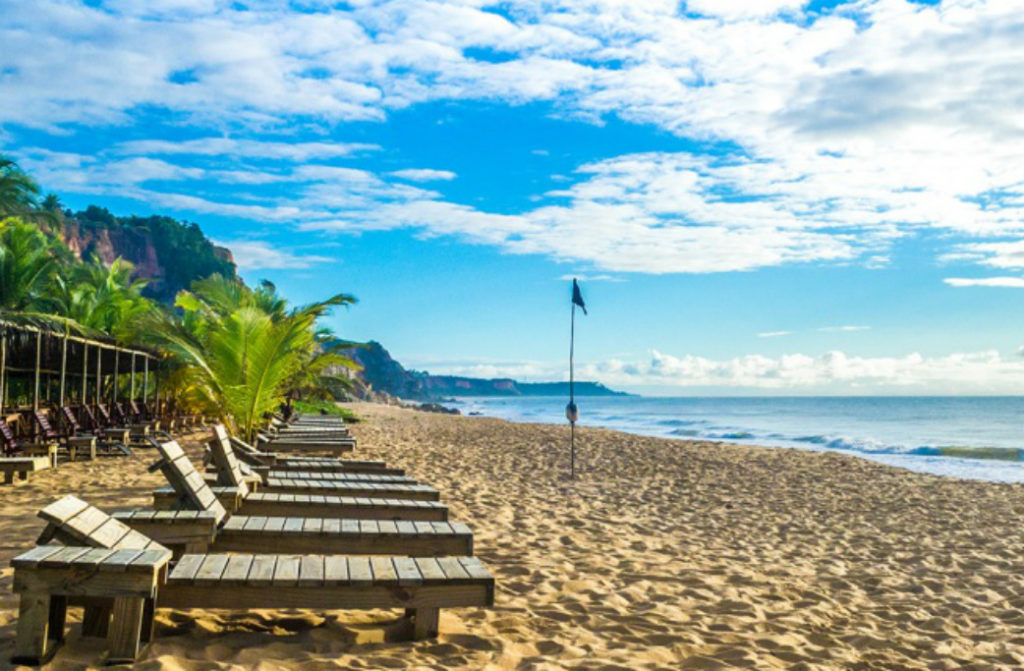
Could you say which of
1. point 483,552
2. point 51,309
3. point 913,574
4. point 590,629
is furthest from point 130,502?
point 51,309

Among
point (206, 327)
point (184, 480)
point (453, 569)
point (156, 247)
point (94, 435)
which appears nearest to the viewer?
point (453, 569)

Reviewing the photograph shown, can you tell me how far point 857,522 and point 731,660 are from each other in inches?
208

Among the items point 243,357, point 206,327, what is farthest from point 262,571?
point 206,327

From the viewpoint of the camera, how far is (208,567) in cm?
340

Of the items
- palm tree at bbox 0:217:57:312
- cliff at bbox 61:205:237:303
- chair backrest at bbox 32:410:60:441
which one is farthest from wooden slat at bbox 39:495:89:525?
cliff at bbox 61:205:237:303

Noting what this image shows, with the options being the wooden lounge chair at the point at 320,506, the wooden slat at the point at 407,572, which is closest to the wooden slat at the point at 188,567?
the wooden slat at the point at 407,572

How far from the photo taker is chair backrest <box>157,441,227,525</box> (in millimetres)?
4207

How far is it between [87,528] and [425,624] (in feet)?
4.85

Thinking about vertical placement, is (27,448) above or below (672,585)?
above

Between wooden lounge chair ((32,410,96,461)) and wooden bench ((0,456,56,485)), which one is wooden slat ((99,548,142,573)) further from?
wooden lounge chair ((32,410,96,461))

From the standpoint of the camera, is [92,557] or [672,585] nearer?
[92,557]

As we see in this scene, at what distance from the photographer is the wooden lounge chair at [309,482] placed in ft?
17.4

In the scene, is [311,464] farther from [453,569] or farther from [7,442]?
[7,442]

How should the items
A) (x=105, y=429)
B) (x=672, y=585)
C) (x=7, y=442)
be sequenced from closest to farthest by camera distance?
(x=672, y=585), (x=7, y=442), (x=105, y=429)
